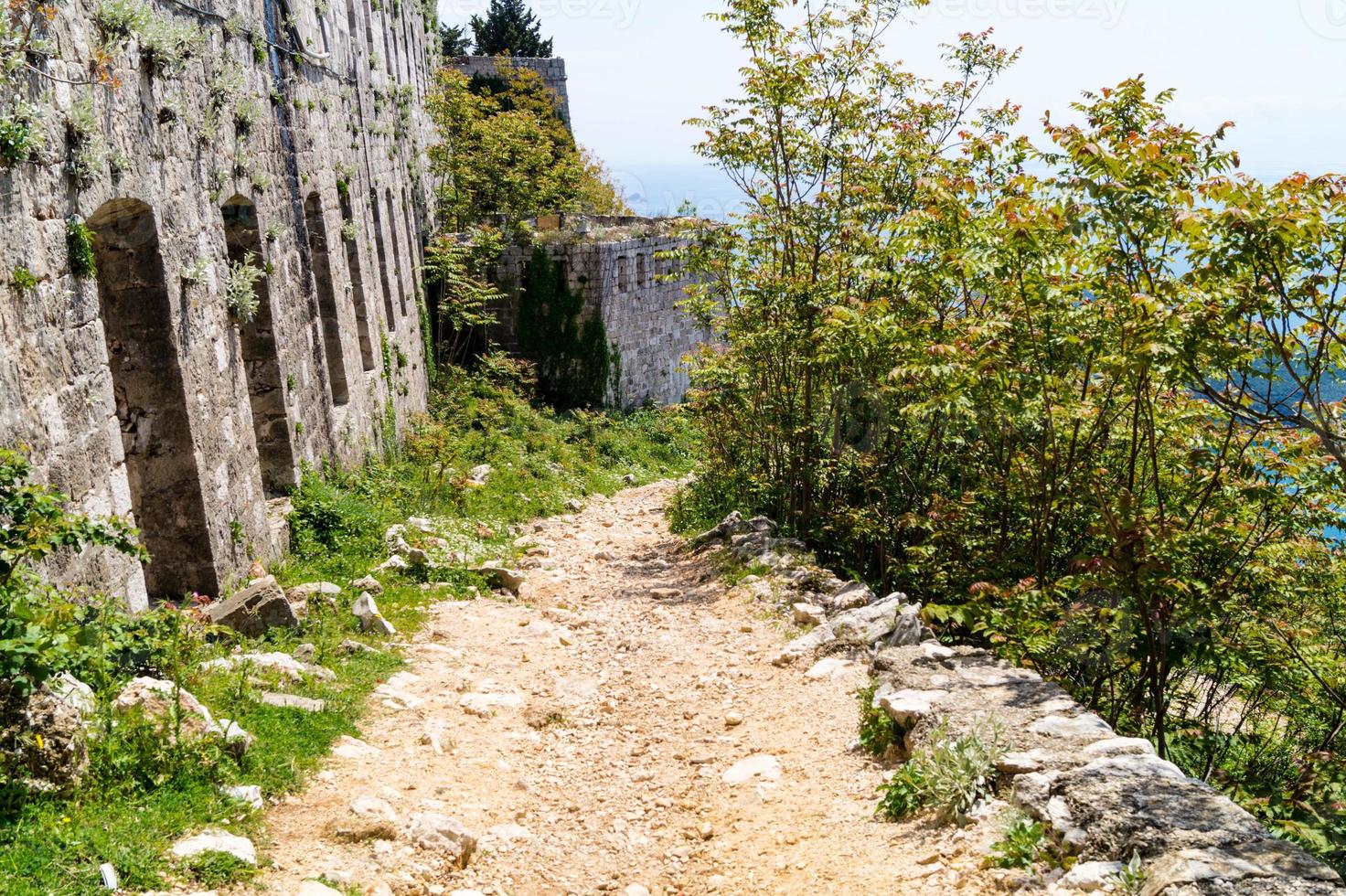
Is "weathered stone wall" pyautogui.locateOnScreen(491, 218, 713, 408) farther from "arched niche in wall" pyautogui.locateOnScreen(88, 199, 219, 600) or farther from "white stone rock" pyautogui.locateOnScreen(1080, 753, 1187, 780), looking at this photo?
"white stone rock" pyautogui.locateOnScreen(1080, 753, 1187, 780)

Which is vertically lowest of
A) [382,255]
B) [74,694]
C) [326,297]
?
[74,694]

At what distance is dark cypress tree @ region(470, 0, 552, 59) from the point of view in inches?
1221

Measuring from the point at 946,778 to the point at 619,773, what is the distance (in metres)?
1.88

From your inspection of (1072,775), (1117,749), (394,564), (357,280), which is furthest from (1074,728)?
(357,280)

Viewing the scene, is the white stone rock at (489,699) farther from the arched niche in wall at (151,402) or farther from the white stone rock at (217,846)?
the white stone rock at (217,846)

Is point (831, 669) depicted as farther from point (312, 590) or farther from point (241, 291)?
point (241, 291)

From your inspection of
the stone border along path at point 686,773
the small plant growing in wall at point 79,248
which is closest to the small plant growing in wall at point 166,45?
the small plant growing in wall at point 79,248

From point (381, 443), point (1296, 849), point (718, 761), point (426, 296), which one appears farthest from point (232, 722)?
point (426, 296)

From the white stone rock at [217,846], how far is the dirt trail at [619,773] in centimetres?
11

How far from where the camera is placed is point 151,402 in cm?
603

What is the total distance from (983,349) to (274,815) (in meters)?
4.31

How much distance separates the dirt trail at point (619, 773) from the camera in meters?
3.86

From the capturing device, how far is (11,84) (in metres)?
4.36

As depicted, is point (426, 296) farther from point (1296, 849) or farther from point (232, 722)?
point (1296, 849)
